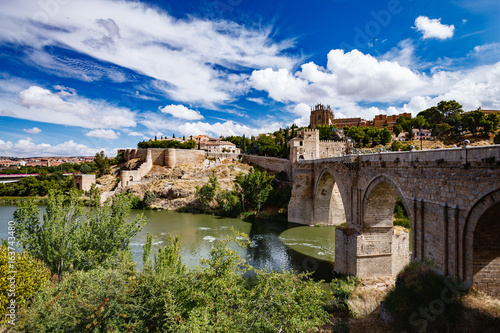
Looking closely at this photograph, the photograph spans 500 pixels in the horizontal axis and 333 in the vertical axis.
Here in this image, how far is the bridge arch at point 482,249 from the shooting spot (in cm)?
743

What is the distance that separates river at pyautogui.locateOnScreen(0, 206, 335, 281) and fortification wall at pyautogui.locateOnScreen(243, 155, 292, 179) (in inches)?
392

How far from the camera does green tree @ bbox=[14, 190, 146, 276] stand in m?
10.3

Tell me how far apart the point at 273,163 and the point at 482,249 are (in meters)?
32.3

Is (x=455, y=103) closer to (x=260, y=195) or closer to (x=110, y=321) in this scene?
(x=260, y=195)

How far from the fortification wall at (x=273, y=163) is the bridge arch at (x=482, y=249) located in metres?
27.1

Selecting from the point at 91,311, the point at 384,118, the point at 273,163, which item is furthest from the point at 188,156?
the point at 384,118

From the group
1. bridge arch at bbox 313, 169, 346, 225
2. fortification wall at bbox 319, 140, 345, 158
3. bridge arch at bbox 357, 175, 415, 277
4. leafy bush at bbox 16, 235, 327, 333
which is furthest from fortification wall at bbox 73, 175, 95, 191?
bridge arch at bbox 357, 175, 415, 277

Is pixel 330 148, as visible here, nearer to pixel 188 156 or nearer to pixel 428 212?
pixel 428 212

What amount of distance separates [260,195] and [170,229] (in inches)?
439

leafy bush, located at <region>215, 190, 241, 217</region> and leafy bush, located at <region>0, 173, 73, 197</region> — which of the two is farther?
Result: leafy bush, located at <region>0, 173, 73, 197</region>

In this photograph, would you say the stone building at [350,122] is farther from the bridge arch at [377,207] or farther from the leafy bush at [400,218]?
the bridge arch at [377,207]

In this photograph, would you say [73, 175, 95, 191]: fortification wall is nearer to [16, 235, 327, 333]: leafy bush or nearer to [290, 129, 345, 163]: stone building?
[290, 129, 345, 163]: stone building

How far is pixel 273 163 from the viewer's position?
3959cm

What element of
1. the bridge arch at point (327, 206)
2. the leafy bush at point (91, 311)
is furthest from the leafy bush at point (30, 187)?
the leafy bush at point (91, 311)
